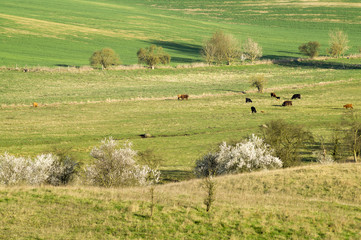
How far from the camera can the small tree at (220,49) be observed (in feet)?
395

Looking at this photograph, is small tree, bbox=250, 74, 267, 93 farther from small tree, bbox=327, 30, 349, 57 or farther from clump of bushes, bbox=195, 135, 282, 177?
small tree, bbox=327, 30, 349, 57

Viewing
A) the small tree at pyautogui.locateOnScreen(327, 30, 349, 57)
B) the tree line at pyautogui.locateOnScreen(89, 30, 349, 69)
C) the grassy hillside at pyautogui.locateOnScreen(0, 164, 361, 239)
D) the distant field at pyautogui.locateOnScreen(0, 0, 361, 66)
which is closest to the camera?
the grassy hillside at pyautogui.locateOnScreen(0, 164, 361, 239)

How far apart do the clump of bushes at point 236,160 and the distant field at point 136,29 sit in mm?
72516

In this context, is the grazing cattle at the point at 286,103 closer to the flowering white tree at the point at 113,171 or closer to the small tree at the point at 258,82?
the small tree at the point at 258,82

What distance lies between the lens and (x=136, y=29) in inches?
6270

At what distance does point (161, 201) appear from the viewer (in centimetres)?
2602

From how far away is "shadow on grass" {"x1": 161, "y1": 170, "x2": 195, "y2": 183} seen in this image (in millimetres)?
38769

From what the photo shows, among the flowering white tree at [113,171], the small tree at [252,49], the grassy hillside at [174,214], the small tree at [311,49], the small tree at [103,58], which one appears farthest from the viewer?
the small tree at [311,49]

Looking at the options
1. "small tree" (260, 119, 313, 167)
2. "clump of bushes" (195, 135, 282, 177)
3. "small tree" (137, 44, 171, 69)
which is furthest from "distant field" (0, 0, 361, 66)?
"clump of bushes" (195, 135, 282, 177)

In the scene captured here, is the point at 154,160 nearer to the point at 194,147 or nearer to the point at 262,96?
the point at 194,147

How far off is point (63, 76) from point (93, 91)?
14.3m

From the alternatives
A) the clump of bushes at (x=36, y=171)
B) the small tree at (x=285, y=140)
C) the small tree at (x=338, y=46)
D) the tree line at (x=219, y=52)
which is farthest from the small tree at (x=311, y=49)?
the clump of bushes at (x=36, y=171)

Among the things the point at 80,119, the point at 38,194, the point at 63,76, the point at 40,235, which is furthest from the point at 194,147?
the point at 63,76

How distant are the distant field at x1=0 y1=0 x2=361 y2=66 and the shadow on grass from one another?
70322mm
